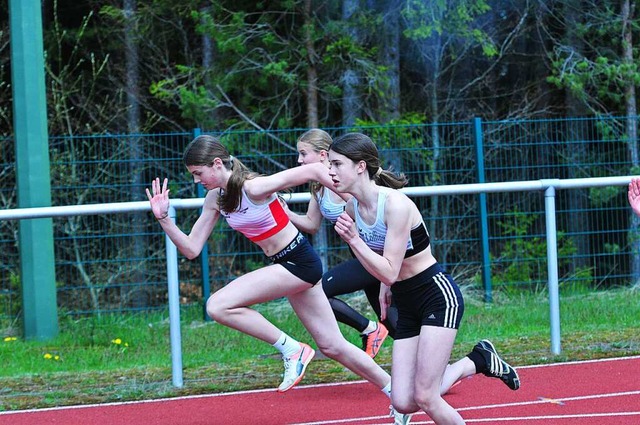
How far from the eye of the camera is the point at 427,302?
16.6ft

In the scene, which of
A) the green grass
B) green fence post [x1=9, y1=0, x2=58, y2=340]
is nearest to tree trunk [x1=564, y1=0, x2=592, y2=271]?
the green grass

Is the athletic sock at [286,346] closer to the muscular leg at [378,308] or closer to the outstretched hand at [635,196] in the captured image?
the muscular leg at [378,308]

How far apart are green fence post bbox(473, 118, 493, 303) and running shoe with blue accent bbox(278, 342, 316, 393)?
5.16 m

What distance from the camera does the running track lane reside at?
621 cm

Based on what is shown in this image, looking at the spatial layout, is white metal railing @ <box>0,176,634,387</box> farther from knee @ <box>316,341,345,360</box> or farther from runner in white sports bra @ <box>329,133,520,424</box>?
runner in white sports bra @ <box>329,133,520,424</box>

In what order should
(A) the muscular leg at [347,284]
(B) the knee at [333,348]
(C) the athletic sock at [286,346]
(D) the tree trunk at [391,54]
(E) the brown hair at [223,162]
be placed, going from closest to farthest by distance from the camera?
(E) the brown hair at [223,162] → (B) the knee at [333,348] → (C) the athletic sock at [286,346] → (A) the muscular leg at [347,284] → (D) the tree trunk at [391,54]

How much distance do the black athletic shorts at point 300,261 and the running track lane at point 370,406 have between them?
95cm

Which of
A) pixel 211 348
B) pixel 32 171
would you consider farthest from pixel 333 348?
pixel 32 171

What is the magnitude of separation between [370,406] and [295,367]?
0.66 metres

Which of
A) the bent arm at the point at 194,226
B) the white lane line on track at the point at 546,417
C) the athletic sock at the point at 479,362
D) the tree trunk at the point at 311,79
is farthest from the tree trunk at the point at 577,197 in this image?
the bent arm at the point at 194,226

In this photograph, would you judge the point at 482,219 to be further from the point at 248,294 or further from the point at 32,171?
the point at 248,294

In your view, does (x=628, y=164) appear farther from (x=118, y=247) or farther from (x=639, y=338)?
(x=118, y=247)

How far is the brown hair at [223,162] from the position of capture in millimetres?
5902

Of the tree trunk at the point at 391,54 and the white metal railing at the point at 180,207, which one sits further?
the tree trunk at the point at 391,54
